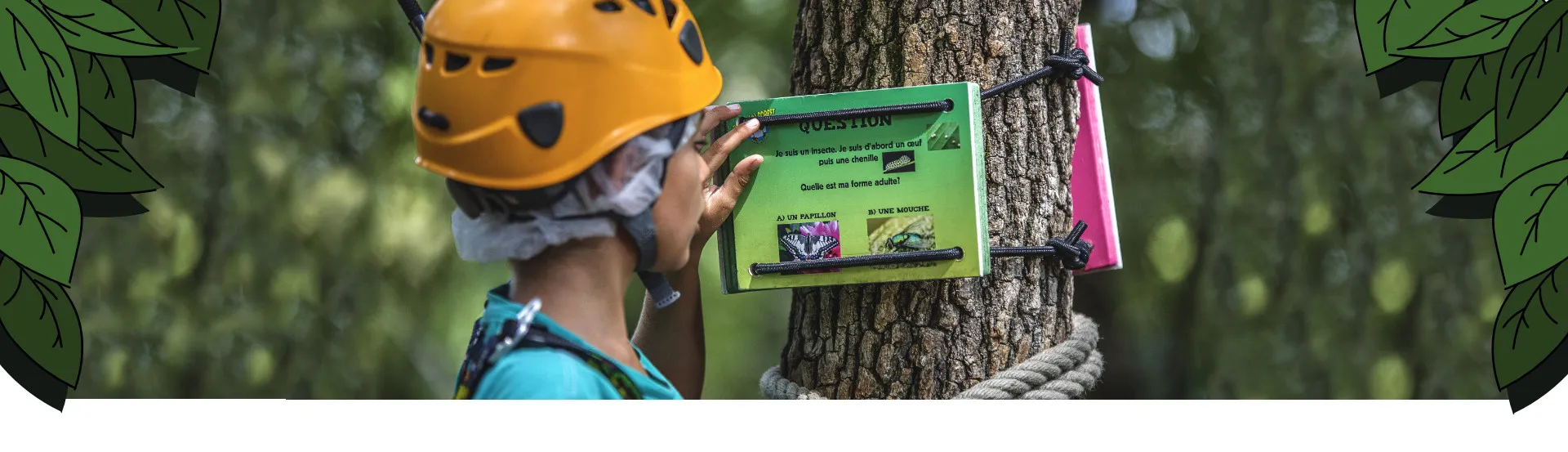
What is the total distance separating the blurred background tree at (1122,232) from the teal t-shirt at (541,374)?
66.7 inches

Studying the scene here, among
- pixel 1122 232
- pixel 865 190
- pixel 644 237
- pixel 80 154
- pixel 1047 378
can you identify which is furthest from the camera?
pixel 1122 232

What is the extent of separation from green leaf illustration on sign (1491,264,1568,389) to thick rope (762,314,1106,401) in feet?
1.61

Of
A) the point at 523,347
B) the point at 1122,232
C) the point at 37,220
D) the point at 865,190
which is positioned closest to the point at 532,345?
the point at 523,347

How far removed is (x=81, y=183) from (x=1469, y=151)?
191cm

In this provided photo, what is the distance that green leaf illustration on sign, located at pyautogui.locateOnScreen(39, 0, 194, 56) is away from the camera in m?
1.70

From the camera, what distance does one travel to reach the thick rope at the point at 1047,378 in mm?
1504

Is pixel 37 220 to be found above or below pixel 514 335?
above

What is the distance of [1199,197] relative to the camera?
9.54ft

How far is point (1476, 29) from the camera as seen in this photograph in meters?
1.49

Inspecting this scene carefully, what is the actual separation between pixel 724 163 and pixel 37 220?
1.01m

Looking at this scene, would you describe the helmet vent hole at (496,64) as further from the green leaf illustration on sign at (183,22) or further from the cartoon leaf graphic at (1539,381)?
the cartoon leaf graphic at (1539,381)

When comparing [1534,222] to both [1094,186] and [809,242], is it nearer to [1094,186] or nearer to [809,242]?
[1094,186]

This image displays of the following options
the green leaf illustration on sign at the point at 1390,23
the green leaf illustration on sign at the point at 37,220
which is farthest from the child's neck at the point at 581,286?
the green leaf illustration on sign at the point at 1390,23

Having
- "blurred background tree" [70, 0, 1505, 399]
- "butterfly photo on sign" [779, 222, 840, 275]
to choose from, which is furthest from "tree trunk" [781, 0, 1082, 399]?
"blurred background tree" [70, 0, 1505, 399]
